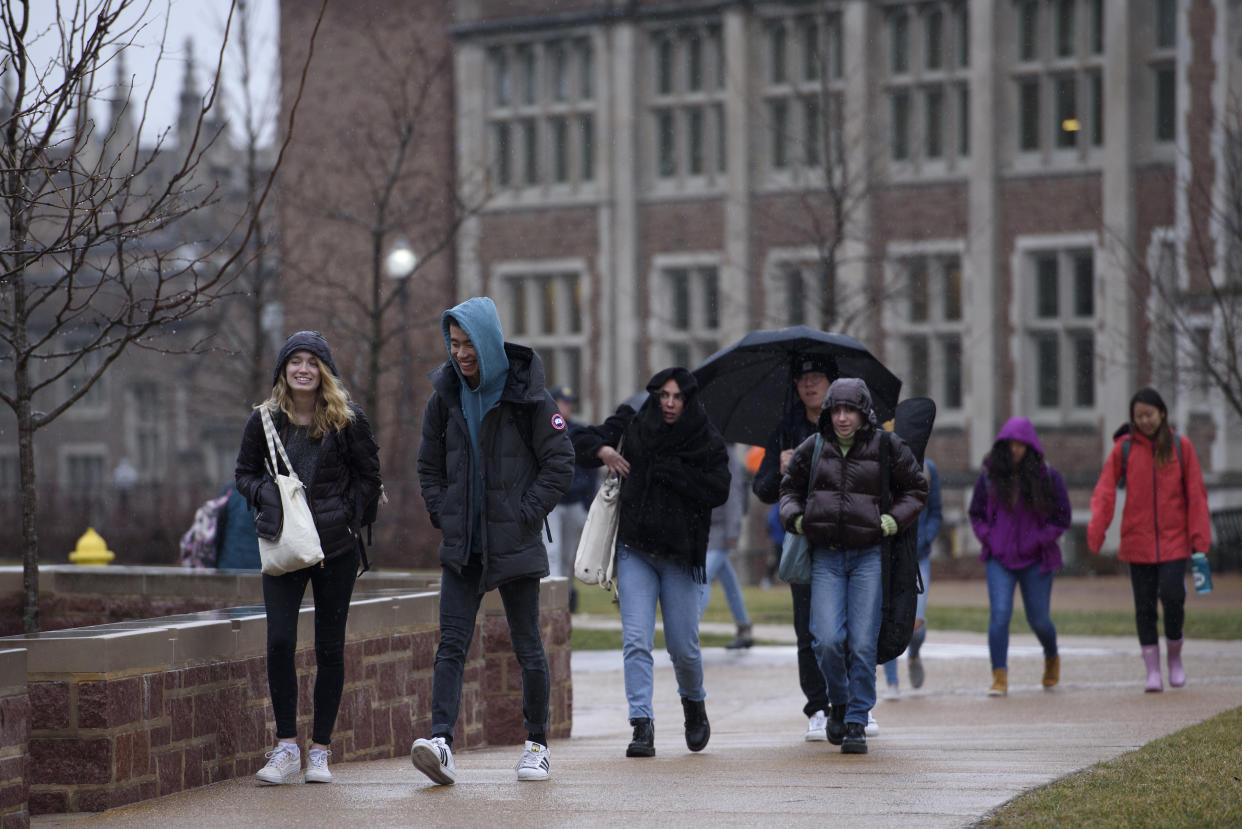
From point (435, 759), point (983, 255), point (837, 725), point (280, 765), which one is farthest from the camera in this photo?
point (983, 255)

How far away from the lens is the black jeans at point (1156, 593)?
1095cm

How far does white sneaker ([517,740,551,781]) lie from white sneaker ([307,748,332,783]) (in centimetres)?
76

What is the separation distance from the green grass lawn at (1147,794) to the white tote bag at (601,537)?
7.65 feet

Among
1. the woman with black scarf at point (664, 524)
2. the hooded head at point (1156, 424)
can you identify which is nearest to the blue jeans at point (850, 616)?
the woman with black scarf at point (664, 524)

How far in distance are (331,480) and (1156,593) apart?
19.9 feet

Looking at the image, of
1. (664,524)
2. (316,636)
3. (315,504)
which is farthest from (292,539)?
(664,524)

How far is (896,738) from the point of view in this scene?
8781 mm

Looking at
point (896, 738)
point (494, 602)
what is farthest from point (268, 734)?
point (896, 738)

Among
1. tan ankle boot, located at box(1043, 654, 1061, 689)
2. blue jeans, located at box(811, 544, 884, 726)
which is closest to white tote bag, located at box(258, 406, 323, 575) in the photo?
blue jeans, located at box(811, 544, 884, 726)

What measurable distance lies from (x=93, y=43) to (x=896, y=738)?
16.2 ft

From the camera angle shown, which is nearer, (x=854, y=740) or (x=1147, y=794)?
(x=1147, y=794)

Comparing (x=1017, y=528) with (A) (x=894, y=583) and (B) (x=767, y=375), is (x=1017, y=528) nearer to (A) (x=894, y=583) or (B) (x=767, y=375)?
(B) (x=767, y=375)

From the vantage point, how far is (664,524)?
796 cm

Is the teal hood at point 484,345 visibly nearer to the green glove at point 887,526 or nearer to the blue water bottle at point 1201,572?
the green glove at point 887,526
